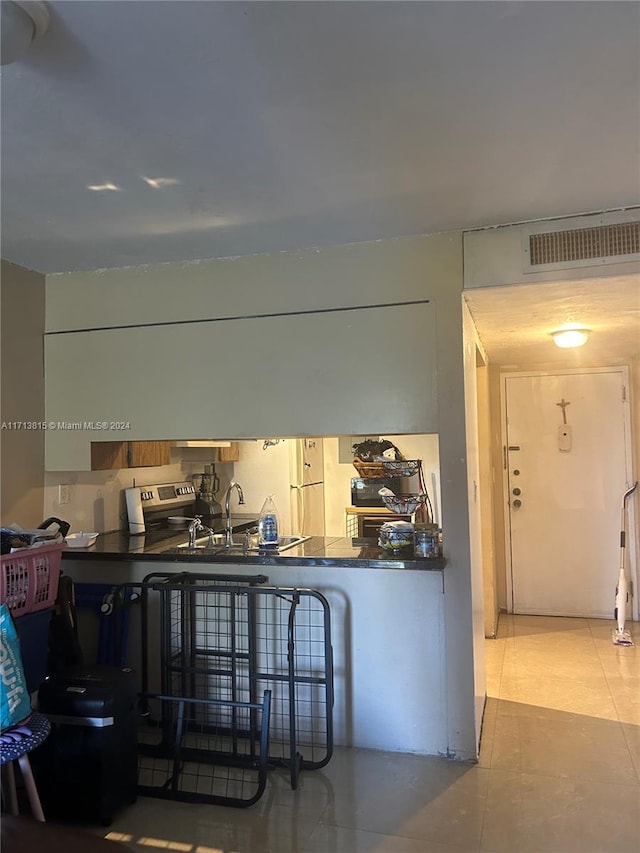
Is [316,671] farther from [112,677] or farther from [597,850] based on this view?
[597,850]

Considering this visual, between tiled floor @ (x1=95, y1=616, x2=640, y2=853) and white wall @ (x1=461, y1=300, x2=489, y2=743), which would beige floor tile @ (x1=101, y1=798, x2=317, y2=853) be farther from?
white wall @ (x1=461, y1=300, x2=489, y2=743)

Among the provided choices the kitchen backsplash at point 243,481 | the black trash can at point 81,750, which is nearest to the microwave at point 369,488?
the kitchen backsplash at point 243,481

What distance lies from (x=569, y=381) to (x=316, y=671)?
3.37 meters

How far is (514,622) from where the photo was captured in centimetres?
478

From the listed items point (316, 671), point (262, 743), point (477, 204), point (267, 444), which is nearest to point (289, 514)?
point (267, 444)

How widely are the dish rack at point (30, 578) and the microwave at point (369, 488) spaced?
343 centimetres

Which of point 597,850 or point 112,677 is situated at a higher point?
point 112,677

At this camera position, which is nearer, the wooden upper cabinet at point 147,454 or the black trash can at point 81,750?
the black trash can at point 81,750

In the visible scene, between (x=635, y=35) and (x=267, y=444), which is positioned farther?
(x=267, y=444)

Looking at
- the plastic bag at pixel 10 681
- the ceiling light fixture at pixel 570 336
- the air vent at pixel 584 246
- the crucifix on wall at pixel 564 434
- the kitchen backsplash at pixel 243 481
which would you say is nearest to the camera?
the plastic bag at pixel 10 681

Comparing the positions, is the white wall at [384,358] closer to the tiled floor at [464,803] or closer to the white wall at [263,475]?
the tiled floor at [464,803]

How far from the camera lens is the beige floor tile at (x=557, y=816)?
81.6 inches

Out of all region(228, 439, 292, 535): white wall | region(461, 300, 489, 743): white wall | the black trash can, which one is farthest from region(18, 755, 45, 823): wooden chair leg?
region(228, 439, 292, 535): white wall

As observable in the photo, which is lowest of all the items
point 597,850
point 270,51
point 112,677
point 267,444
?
point 597,850
